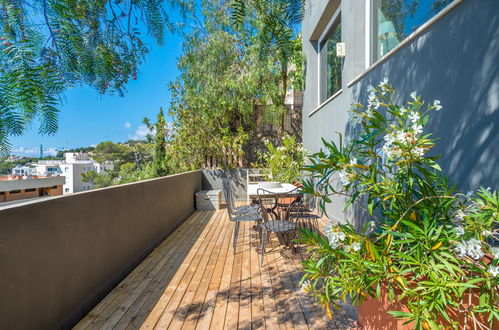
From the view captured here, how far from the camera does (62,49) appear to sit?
85 centimetres

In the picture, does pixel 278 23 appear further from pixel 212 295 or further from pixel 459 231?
pixel 212 295

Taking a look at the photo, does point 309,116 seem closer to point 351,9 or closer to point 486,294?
point 351,9

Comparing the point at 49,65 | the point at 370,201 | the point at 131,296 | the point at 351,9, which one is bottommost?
the point at 131,296

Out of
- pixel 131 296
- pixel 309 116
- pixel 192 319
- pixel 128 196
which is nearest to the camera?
pixel 192 319

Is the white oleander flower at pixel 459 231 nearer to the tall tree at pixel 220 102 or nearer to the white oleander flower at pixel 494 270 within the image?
the white oleander flower at pixel 494 270

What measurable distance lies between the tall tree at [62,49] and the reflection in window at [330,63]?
15.0ft

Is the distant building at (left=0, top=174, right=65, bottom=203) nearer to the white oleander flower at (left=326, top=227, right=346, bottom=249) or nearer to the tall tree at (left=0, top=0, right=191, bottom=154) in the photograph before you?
the tall tree at (left=0, top=0, right=191, bottom=154)

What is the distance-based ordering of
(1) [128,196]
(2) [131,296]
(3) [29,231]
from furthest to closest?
(1) [128,196], (2) [131,296], (3) [29,231]

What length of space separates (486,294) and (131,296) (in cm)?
278

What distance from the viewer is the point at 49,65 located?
0.71 meters

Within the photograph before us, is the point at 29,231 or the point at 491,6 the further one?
the point at 29,231

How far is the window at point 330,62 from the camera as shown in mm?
5137

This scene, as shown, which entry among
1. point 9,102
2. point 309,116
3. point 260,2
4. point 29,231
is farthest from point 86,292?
point 309,116

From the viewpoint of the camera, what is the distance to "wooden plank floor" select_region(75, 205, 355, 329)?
223 centimetres
